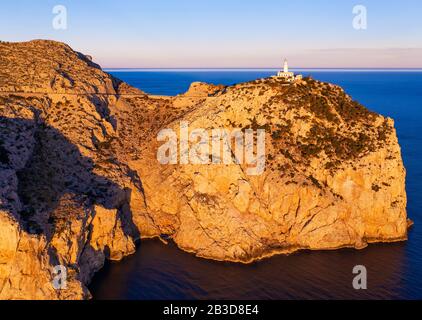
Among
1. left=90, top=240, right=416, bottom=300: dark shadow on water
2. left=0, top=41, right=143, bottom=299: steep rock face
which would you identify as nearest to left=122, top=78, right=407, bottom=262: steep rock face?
left=90, top=240, right=416, bottom=300: dark shadow on water

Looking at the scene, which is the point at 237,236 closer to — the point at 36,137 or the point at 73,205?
the point at 73,205

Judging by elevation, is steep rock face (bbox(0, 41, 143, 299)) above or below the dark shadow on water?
above

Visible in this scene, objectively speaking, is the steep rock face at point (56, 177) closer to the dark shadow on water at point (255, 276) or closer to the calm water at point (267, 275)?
the calm water at point (267, 275)

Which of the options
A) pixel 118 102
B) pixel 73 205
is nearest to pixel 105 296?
pixel 73 205

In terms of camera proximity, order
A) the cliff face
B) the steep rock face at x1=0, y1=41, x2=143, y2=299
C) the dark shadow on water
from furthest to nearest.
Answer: the cliff face, the dark shadow on water, the steep rock face at x1=0, y1=41, x2=143, y2=299

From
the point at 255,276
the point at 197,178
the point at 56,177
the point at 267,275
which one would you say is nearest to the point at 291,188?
the point at 197,178

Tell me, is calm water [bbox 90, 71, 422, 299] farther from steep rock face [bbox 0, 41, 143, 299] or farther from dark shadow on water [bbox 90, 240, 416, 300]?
steep rock face [bbox 0, 41, 143, 299]

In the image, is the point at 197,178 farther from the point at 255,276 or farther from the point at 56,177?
the point at 56,177

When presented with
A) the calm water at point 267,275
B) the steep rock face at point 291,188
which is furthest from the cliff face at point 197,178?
the calm water at point 267,275

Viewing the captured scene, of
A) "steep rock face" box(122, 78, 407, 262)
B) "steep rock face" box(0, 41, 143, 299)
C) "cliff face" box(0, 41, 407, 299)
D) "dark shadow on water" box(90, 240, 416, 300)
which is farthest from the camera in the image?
"steep rock face" box(122, 78, 407, 262)
